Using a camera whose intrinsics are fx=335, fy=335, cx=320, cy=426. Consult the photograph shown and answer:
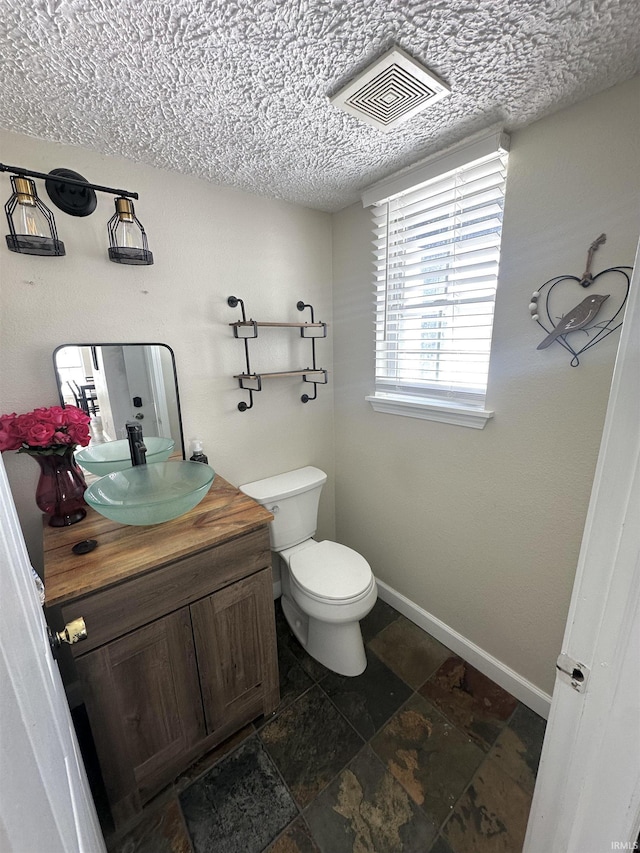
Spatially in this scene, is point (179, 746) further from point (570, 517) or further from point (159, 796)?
point (570, 517)

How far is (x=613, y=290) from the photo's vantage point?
3.29 ft

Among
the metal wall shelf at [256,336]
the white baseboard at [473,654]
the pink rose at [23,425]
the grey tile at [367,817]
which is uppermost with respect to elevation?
the metal wall shelf at [256,336]

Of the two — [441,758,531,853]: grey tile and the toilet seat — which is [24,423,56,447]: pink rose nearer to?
the toilet seat

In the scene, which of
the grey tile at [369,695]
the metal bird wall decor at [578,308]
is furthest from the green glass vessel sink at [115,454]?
the metal bird wall decor at [578,308]

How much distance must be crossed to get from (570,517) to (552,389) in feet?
1.50

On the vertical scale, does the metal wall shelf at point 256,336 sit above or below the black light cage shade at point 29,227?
below

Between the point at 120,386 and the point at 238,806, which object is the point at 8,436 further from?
the point at 238,806

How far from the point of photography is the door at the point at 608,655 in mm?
493

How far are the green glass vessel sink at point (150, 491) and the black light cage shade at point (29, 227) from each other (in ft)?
2.55

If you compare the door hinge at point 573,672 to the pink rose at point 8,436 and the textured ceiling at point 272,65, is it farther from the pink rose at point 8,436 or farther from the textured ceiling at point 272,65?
the pink rose at point 8,436

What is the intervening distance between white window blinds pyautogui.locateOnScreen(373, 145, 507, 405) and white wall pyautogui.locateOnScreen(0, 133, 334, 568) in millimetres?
400

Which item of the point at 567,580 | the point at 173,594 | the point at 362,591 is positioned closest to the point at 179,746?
the point at 173,594

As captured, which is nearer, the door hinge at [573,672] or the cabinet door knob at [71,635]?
the door hinge at [573,672]

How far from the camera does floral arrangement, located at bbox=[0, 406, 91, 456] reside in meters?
1.03
